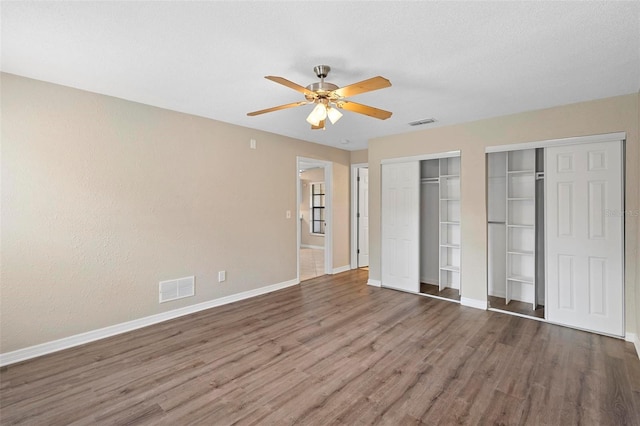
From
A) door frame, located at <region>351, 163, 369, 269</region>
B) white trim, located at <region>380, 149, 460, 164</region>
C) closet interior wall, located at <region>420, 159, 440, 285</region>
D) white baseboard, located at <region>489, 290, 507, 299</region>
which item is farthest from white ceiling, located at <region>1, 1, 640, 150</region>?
door frame, located at <region>351, 163, 369, 269</region>

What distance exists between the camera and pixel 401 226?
16.0ft

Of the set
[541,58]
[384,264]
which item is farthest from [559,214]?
[384,264]

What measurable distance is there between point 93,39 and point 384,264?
456 centimetres

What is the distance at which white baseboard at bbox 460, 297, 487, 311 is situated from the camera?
158 inches

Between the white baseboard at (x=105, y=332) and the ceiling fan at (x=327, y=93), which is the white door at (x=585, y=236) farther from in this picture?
the white baseboard at (x=105, y=332)

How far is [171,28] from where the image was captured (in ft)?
6.47

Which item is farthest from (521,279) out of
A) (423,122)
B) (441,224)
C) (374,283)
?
(423,122)

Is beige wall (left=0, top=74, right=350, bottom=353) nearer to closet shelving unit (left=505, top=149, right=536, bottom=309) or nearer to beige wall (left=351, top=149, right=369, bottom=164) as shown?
beige wall (left=351, top=149, right=369, bottom=164)

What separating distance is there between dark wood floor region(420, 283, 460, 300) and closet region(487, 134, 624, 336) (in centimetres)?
59

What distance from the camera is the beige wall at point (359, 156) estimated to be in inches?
239

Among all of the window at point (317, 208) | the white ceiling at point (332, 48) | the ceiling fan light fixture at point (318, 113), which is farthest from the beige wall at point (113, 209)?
the window at point (317, 208)

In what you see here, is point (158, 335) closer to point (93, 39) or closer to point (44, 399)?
point (44, 399)

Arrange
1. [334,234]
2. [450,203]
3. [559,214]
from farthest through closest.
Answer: [334,234] < [450,203] < [559,214]

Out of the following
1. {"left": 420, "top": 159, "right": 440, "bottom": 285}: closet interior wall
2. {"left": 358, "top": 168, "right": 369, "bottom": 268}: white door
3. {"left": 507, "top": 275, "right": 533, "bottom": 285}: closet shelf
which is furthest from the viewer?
{"left": 358, "top": 168, "right": 369, "bottom": 268}: white door
